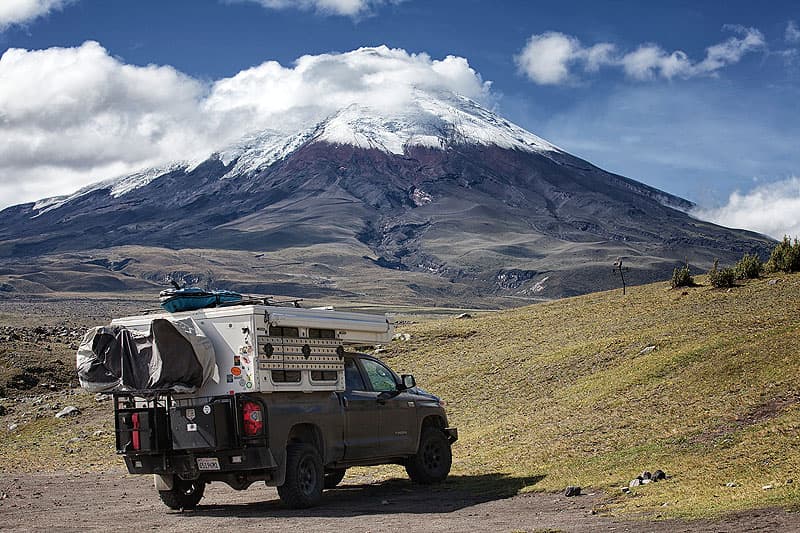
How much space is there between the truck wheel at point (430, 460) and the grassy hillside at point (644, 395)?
0.93 meters

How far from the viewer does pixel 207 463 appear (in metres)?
14.9

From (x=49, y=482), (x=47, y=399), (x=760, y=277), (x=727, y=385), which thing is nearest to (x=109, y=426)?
(x=47, y=399)

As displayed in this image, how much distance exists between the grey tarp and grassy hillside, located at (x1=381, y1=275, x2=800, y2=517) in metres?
6.02

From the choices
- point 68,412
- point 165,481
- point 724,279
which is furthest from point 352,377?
point 724,279

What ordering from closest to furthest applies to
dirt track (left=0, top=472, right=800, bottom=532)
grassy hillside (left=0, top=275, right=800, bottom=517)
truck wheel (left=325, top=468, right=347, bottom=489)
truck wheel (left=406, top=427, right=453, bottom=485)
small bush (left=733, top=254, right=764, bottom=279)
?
dirt track (left=0, top=472, right=800, bottom=532) → grassy hillside (left=0, top=275, right=800, bottom=517) → truck wheel (left=406, top=427, right=453, bottom=485) → truck wheel (left=325, top=468, right=347, bottom=489) → small bush (left=733, top=254, right=764, bottom=279)

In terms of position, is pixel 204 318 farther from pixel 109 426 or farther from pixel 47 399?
pixel 47 399

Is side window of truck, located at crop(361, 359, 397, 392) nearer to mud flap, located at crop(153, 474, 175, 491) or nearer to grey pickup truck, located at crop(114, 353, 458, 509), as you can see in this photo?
grey pickup truck, located at crop(114, 353, 458, 509)

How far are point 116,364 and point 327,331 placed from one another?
11.0 feet

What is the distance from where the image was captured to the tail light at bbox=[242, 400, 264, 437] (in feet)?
48.6

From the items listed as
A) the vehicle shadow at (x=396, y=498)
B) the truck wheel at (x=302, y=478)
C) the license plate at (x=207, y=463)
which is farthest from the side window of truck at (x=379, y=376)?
the license plate at (x=207, y=463)

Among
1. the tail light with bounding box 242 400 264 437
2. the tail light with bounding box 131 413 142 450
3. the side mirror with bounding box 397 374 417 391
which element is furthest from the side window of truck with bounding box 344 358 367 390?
the tail light with bounding box 131 413 142 450

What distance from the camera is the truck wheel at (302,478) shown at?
15.2 m

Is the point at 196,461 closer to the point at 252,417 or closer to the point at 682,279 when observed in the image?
the point at 252,417

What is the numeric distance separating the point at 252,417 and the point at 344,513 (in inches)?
77.9
